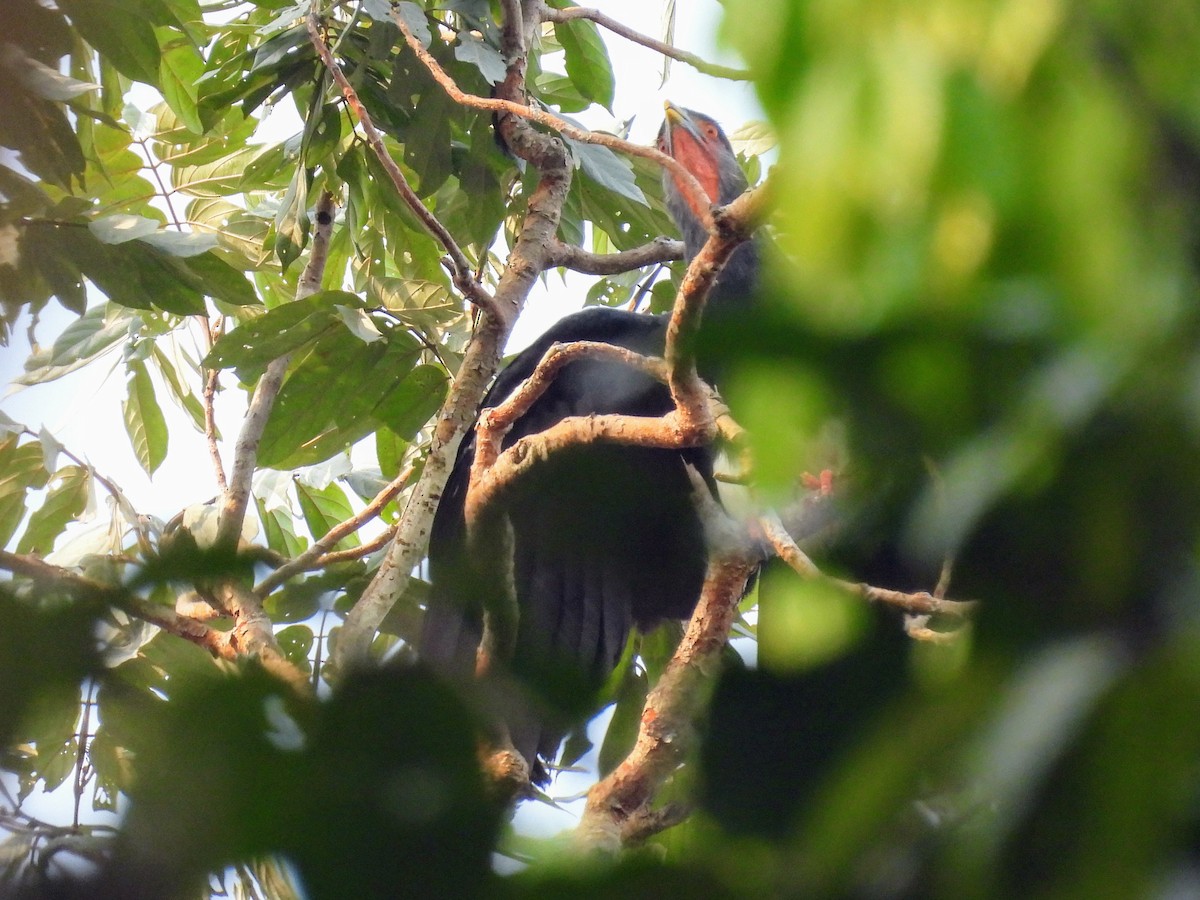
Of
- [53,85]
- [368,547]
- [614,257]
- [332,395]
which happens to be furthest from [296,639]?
[614,257]

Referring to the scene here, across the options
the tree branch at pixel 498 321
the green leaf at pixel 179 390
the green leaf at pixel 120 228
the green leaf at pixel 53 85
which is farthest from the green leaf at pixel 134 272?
the green leaf at pixel 179 390

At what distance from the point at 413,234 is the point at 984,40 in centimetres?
237

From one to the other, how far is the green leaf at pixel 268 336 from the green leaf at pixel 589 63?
996 mm

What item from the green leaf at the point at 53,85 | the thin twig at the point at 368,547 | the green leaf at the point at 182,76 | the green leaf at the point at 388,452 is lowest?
the green leaf at the point at 388,452

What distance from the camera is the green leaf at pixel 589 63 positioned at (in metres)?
2.60

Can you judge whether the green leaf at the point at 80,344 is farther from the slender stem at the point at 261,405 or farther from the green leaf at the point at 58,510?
the slender stem at the point at 261,405

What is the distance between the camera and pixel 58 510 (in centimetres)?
216

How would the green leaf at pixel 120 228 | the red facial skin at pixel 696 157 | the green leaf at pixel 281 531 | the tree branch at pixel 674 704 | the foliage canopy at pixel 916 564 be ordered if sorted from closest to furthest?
the foliage canopy at pixel 916 564, the tree branch at pixel 674 704, the green leaf at pixel 120 228, the green leaf at pixel 281 531, the red facial skin at pixel 696 157

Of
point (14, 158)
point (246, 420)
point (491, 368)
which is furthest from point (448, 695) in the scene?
point (246, 420)

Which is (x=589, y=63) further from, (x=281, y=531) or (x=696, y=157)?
(x=281, y=531)

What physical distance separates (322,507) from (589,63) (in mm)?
1321

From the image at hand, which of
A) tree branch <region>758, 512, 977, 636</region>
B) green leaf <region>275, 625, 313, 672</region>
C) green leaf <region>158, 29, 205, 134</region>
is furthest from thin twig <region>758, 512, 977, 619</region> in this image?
green leaf <region>158, 29, 205, 134</region>

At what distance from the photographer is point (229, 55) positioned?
2.54 meters

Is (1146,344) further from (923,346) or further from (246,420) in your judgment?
(246,420)
